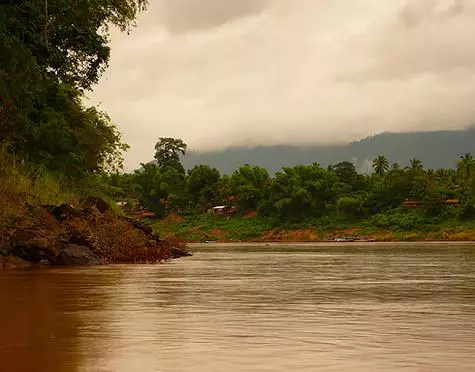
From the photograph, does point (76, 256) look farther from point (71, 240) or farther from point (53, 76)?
point (53, 76)

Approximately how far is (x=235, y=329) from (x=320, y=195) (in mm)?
110382

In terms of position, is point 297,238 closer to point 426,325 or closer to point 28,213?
point 28,213

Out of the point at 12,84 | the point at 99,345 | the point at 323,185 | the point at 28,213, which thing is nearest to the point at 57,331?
the point at 99,345

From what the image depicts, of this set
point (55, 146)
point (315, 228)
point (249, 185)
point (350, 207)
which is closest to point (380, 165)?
point (249, 185)

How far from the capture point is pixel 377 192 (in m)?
111

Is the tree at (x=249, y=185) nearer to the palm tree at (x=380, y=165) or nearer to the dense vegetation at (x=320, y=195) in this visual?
the dense vegetation at (x=320, y=195)

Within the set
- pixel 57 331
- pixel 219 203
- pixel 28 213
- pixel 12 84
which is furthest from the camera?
pixel 219 203

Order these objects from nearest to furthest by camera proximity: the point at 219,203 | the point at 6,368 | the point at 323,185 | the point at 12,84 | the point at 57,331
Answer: the point at 6,368 < the point at 57,331 < the point at 12,84 < the point at 323,185 < the point at 219,203

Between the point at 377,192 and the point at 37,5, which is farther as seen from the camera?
the point at 377,192

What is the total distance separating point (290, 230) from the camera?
113 metres

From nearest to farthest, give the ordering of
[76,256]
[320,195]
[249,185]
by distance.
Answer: [76,256] → [320,195] → [249,185]

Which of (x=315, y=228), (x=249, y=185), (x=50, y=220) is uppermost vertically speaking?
(x=249, y=185)

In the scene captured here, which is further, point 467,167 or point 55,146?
point 467,167

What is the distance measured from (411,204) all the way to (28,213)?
90240mm
